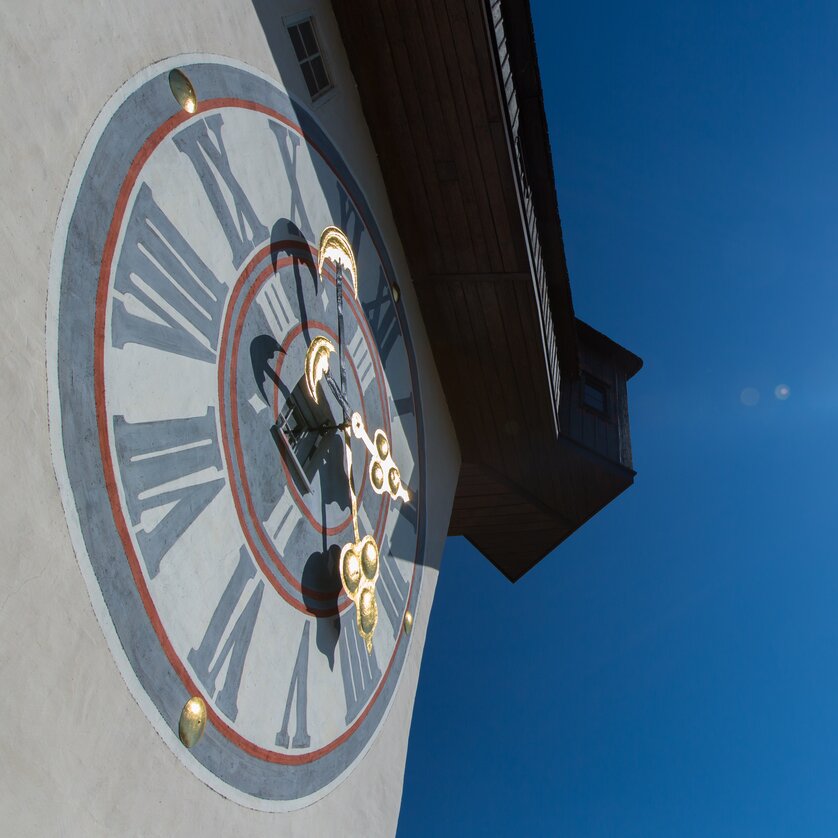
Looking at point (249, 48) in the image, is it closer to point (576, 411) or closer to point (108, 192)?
point (108, 192)

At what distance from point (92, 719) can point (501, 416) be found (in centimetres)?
442

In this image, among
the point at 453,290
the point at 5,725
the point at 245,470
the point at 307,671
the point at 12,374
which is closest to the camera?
the point at 5,725

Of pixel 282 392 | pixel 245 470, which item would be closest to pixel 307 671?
pixel 245 470

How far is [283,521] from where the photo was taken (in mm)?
3111

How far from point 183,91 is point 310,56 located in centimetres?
145

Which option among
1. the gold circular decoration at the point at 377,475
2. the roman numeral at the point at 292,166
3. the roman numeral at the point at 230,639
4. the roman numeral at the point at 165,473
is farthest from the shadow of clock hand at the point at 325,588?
the roman numeral at the point at 292,166

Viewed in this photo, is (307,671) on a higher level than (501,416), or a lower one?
lower

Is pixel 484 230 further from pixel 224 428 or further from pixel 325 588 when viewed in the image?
pixel 224 428

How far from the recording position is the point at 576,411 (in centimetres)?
704

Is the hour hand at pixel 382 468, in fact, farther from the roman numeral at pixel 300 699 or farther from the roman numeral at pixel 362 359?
the roman numeral at pixel 300 699

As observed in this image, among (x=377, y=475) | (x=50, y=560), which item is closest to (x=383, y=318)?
(x=377, y=475)

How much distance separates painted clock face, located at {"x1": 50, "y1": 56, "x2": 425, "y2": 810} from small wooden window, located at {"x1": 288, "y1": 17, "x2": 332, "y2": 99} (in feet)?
0.76

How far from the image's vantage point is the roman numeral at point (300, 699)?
2875 millimetres

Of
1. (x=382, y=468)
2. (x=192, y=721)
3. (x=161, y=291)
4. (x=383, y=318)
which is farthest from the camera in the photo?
(x=383, y=318)
